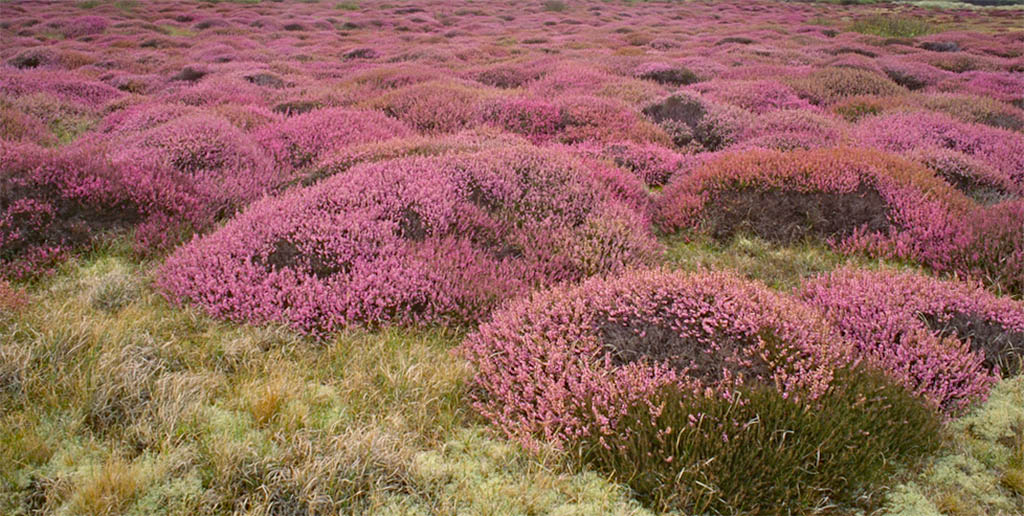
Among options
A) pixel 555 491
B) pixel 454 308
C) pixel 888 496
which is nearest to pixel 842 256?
pixel 888 496

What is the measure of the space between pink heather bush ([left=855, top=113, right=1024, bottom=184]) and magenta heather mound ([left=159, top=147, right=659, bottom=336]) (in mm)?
4832

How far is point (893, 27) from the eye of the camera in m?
29.8

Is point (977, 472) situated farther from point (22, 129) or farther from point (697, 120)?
point (22, 129)

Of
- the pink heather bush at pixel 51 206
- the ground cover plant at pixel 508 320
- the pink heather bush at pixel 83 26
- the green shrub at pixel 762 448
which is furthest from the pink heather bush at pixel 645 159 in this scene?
the pink heather bush at pixel 83 26

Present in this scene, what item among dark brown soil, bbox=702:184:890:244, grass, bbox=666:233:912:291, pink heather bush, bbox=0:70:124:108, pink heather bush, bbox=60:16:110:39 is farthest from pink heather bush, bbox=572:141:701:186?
pink heather bush, bbox=60:16:110:39

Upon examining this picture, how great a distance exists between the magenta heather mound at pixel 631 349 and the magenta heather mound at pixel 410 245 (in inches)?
24.7

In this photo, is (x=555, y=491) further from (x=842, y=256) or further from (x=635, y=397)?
(x=842, y=256)

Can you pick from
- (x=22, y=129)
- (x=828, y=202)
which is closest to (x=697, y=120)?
(x=828, y=202)

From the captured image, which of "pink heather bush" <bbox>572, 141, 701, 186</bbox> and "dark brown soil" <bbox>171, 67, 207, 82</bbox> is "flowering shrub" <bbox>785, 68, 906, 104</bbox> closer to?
"pink heather bush" <bbox>572, 141, 701, 186</bbox>

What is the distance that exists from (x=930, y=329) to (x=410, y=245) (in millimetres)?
3675

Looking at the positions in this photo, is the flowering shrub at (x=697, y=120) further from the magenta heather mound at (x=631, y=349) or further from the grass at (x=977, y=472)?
the grass at (x=977, y=472)

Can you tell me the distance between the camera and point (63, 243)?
15.5 feet

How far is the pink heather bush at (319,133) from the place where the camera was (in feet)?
25.9

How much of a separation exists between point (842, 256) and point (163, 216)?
6427 millimetres
